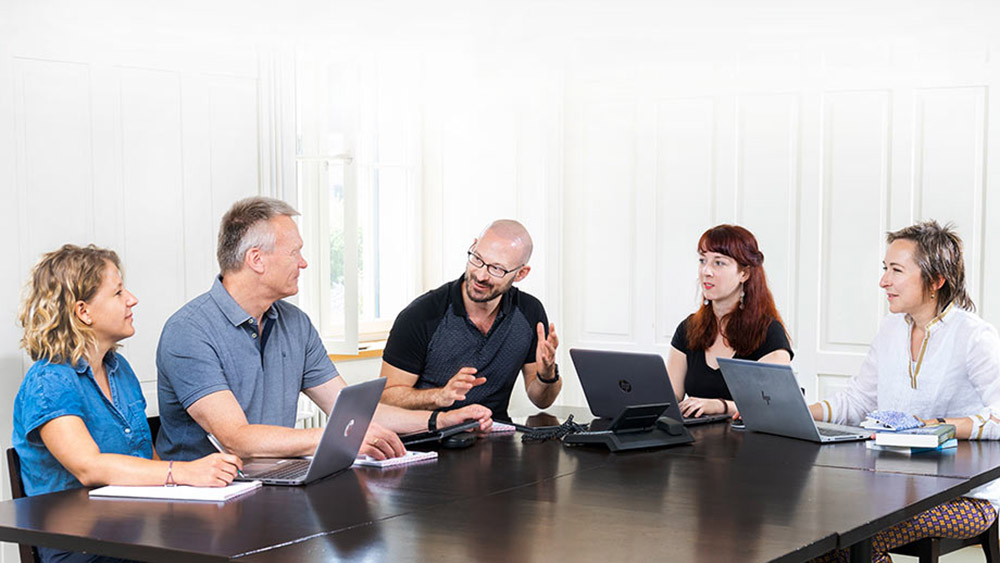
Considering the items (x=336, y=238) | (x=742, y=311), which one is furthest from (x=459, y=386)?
(x=336, y=238)

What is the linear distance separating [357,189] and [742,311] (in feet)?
7.28

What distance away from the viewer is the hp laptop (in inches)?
132

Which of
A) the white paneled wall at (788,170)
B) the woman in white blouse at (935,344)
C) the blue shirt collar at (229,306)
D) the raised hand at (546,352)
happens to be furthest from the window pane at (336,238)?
the woman in white blouse at (935,344)

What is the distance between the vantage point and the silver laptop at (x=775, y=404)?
10.6 feet

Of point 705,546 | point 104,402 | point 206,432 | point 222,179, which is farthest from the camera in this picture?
point 222,179

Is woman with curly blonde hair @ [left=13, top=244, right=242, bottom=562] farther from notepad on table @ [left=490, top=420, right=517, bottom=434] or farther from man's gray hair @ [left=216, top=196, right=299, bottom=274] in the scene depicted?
notepad on table @ [left=490, top=420, right=517, bottom=434]

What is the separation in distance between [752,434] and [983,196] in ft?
6.72

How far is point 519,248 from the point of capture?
387 cm

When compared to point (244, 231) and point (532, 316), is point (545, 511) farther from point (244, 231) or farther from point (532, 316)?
point (532, 316)

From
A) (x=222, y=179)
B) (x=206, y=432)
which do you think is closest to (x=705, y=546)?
(x=206, y=432)

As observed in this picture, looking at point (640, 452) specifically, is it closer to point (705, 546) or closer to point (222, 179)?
point (705, 546)

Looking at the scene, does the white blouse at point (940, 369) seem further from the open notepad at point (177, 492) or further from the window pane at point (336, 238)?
the window pane at point (336, 238)

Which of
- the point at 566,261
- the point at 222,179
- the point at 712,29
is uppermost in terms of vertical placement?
the point at 712,29

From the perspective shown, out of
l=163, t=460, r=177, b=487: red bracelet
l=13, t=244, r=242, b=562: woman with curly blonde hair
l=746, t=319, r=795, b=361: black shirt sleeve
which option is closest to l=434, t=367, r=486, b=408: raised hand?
l=13, t=244, r=242, b=562: woman with curly blonde hair
